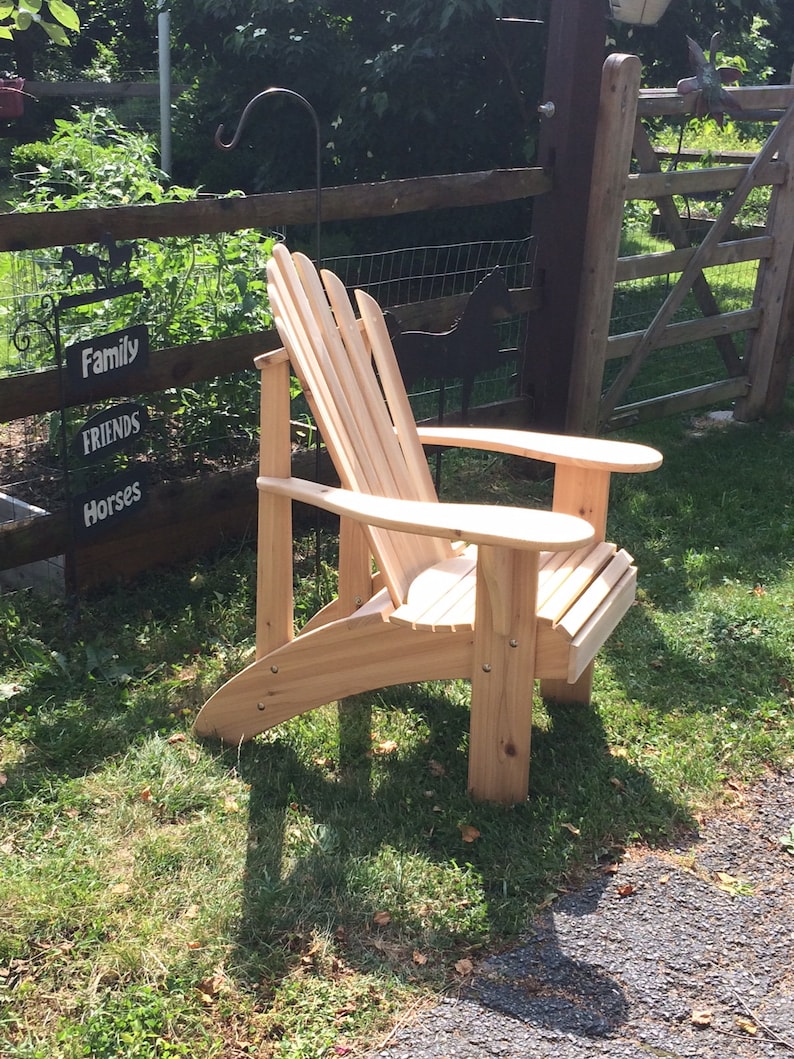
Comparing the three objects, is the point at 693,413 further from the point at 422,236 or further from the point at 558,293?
the point at 422,236

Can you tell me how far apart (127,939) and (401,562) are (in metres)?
1.20

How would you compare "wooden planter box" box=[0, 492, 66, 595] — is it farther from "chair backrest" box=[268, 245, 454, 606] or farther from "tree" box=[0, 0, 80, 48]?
"tree" box=[0, 0, 80, 48]

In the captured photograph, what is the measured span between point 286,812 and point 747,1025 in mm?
1213

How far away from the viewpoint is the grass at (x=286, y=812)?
7.50 feet

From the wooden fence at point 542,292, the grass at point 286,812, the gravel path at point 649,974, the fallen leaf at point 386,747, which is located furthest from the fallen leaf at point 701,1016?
the wooden fence at point 542,292

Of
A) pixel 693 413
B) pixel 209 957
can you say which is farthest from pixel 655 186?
pixel 209 957

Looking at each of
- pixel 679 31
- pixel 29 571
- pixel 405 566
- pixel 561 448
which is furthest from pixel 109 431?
pixel 679 31

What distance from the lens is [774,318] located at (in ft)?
20.7

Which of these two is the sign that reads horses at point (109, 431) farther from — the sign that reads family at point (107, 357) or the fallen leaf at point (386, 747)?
the fallen leaf at point (386, 747)

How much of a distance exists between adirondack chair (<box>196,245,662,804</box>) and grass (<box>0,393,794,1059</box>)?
0.66 ft

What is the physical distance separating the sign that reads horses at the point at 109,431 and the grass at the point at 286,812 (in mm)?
593

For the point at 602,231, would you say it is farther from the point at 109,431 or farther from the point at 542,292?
the point at 109,431

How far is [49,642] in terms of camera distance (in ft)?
11.9

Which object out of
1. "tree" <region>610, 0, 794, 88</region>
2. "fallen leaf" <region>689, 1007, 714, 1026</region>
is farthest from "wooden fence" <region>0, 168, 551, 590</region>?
"tree" <region>610, 0, 794, 88</region>
